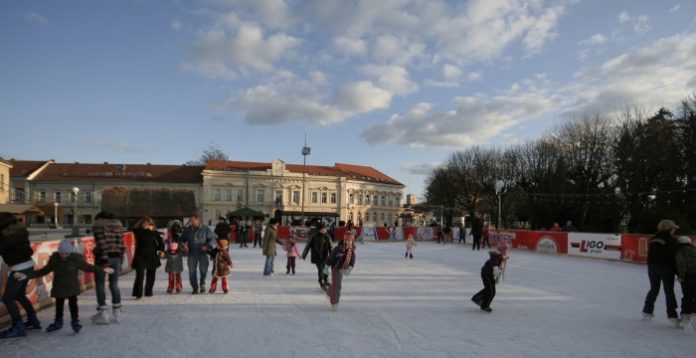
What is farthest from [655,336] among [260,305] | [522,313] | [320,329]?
[260,305]

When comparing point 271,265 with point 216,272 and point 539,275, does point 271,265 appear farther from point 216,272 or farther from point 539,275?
point 539,275

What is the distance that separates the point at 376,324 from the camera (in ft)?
24.8

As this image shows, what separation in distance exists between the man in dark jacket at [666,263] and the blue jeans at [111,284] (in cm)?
835

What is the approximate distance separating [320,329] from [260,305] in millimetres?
2369

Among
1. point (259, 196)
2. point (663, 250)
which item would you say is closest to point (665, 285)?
point (663, 250)

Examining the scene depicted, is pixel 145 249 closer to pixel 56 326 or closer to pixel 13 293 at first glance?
pixel 56 326

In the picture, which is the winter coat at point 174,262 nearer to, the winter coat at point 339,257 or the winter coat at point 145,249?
the winter coat at point 145,249

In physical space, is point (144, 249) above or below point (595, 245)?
above

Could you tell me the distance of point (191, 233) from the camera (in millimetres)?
10172

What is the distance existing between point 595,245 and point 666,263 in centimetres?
1462

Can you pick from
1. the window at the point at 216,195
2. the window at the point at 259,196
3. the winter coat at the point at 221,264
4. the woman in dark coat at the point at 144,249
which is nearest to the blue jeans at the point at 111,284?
the woman in dark coat at the point at 144,249

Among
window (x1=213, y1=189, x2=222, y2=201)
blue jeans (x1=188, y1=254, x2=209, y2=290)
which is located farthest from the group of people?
window (x1=213, y1=189, x2=222, y2=201)

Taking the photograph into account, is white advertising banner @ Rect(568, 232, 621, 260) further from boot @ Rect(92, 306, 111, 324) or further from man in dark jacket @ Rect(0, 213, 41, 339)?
man in dark jacket @ Rect(0, 213, 41, 339)

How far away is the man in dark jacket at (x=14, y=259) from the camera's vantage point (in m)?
6.23
